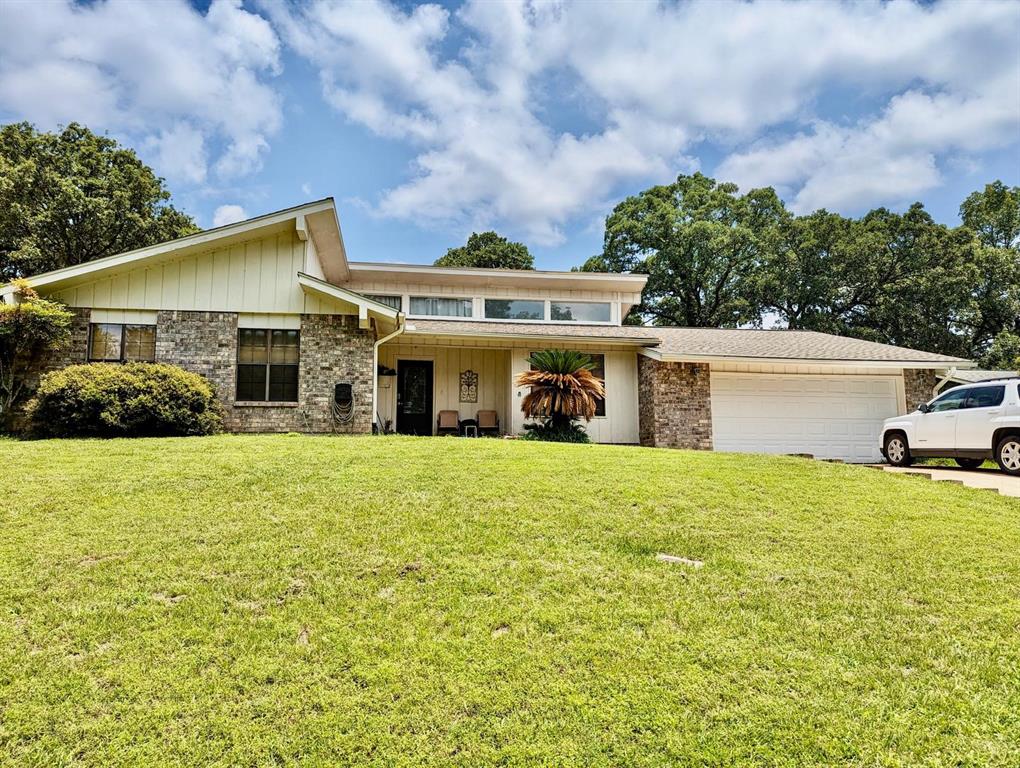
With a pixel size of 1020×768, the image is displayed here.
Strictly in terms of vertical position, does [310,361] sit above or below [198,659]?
above

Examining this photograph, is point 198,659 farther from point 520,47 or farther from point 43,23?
point 43,23

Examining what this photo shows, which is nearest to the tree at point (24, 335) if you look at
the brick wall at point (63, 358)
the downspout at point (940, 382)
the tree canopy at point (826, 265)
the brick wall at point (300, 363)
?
the brick wall at point (63, 358)

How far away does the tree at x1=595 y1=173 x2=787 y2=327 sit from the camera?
28953 mm

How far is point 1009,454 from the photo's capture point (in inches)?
363

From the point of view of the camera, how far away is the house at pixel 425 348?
11359 mm

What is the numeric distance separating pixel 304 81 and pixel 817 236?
25834 millimetres

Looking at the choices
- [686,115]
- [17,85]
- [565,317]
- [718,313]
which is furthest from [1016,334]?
[17,85]

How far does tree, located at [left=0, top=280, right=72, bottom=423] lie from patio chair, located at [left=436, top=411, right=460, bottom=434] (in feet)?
26.5

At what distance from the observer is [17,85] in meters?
16.6

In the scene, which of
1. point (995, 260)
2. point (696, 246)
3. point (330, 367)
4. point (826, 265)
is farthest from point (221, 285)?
point (995, 260)

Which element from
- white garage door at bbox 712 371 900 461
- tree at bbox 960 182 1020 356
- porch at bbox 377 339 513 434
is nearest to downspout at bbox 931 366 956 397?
white garage door at bbox 712 371 900 461

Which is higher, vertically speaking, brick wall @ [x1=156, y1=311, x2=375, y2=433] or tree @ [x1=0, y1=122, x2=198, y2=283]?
tree @ [x1=0, y1=122, x2=198, y2=283]

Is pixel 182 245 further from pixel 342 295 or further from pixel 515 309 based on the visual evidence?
pixel 515 309

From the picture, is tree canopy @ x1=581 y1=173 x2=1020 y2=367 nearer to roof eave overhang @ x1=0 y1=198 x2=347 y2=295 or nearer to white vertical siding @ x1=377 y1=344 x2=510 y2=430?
white vertical siding @ x1=377 y1=344 x2=510 y2=430
